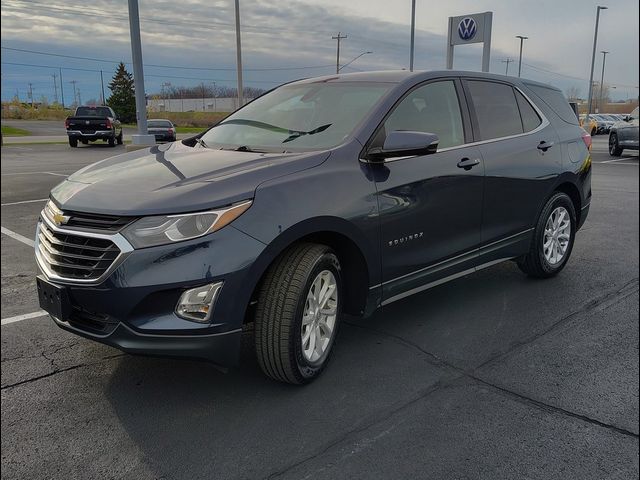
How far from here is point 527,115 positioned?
485cm

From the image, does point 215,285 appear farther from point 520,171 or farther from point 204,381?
point 520,171

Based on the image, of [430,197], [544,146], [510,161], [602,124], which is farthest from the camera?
[602,124]

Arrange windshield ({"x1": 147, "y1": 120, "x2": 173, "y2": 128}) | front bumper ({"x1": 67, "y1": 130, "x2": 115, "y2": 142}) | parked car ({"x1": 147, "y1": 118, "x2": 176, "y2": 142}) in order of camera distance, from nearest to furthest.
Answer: parked car ({"x1": 147, "y1": 118, "x2": 176, "y2": 142}) < windshield ({"x1": 147, "y1": 120, "x2": 173, "y2": 128}) < front bumper ({"x1": 67, "y1": 130, "x2": 115, "y2": 142})

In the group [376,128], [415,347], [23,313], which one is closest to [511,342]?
[415,347]

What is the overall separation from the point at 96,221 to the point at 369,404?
163 cm

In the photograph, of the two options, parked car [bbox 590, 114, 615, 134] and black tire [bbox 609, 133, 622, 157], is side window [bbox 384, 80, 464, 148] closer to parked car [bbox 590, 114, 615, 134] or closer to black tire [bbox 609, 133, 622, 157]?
black tire [bbox 609, 133, 622, 157]

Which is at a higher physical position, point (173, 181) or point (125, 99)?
point (125, 99)

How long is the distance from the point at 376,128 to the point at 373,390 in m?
1.56

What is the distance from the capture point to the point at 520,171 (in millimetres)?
4527

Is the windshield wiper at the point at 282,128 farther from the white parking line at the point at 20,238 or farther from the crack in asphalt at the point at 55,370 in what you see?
the white parking line at the point at 20,238

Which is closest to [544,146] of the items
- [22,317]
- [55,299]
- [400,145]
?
[400,145]

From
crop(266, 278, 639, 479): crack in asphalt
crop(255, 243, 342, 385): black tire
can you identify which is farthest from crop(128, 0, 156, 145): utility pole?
crop(255, 243, 342, 385): black tire

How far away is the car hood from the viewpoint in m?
2.65

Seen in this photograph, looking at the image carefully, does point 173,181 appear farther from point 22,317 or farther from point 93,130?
point 93,130
